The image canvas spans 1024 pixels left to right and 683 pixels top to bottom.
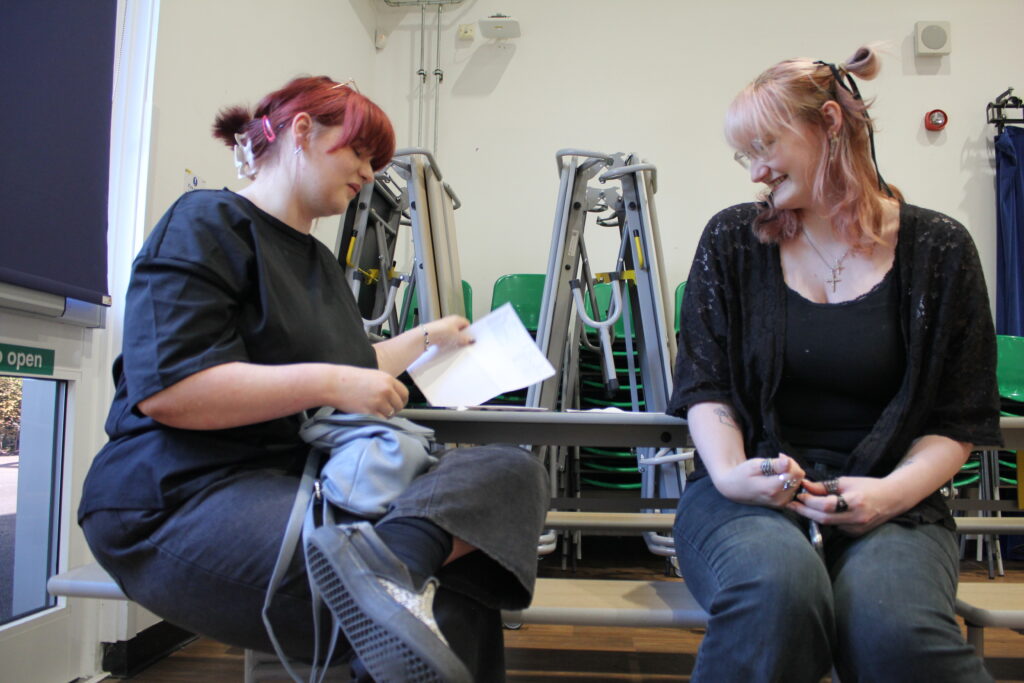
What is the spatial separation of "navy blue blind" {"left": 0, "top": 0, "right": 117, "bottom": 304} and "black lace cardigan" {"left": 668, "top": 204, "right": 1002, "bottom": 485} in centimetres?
135

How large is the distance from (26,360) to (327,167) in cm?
97

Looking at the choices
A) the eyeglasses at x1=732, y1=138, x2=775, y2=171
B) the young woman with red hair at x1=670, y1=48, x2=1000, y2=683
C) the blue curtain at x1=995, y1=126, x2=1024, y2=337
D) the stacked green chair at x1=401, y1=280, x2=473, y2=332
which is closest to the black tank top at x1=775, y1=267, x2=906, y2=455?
the young woman with red hair at x1=670, y1=48, x2=1000, y2=683

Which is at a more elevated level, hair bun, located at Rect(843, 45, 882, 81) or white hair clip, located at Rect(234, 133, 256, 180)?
hair bun, located at Rect(843, 45, 882, 81)

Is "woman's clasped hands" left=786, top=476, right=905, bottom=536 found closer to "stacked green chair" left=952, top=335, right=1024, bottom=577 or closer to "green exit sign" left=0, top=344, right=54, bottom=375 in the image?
"green exit sign" left=0, top=344, right=54, bottom=375

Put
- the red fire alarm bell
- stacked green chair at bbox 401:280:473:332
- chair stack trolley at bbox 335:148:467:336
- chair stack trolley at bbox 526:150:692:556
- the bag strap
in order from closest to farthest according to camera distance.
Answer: the bag strap → chair stack trolley at bbox 526:150:692:556 → chair stack trolley at bbox 335:148:467:336 → stacked green chair at bbox 401:280:473:332 → the red fire alarm bell

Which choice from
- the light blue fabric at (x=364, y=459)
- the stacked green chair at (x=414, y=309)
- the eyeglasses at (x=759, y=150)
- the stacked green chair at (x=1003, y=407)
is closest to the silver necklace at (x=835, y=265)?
the eyeglasses at (x=759, y=150)

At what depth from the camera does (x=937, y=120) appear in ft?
12.9

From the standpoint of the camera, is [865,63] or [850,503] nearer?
[850,503]

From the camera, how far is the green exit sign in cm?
147

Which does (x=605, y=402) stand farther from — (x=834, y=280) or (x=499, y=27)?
(x=499, y=27)

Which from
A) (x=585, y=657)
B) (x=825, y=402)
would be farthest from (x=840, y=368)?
(x=585, y=657)

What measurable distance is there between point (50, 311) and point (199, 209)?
83 cm

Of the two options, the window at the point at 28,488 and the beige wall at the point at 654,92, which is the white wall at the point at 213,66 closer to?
the window at the point at 28,488

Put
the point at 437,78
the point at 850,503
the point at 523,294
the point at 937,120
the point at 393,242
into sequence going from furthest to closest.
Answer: the point at 437,78
the point at 937,120
the point at 523,294
the point at 393,242
the point at 850,503
